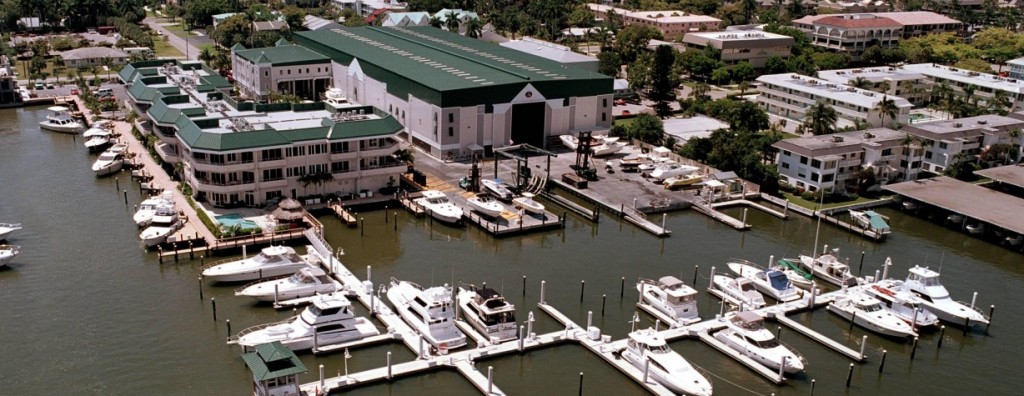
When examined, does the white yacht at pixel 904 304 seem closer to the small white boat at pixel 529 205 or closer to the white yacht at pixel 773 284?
the white yacht at pixel 773 284

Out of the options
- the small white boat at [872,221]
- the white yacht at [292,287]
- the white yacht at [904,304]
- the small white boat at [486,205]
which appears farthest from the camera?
the small white boat at [486,205]

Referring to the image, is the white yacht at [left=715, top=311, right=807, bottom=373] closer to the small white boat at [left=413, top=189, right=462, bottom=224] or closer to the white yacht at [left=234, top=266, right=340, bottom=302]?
the white yacht at [left=234, top=266, right=340, bottom=302]

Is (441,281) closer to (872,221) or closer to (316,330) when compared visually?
(316,330)

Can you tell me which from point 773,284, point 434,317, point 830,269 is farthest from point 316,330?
point 830,269

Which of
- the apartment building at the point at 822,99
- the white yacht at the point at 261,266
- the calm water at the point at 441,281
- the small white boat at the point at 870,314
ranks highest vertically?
the apartment building at the point at 822,99

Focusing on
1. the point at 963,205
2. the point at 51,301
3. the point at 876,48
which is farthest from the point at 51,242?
the point at 876,48

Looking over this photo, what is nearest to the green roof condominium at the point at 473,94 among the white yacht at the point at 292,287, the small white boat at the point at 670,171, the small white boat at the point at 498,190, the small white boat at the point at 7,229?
the small white boat at the point at 498,190

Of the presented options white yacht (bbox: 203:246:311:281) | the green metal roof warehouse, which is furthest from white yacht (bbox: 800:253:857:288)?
the green metal roof warehouse
